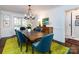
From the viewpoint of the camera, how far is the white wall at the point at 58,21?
1.74 m

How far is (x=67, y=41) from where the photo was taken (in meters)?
1.75

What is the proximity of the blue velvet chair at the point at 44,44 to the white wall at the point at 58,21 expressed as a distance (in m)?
0.11

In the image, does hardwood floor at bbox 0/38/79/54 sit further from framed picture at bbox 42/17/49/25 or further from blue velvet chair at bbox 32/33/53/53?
framed picture at bbox 42/17/49/25

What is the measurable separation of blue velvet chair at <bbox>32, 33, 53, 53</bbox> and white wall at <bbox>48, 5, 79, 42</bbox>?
4.4 inches

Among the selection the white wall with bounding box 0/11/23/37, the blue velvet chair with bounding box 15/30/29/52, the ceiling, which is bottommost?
the blue velvet chair with bounding box 15/30/29/52

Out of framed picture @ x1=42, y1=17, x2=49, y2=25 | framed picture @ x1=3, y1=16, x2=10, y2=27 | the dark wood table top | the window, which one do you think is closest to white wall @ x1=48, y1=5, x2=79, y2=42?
framed picture @ x1=42, y1=17, x2=49, y2=25

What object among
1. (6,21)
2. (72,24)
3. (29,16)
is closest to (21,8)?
(29,16)

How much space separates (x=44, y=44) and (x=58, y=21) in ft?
1.51

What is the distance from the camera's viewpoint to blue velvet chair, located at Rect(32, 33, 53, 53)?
1.71 meters

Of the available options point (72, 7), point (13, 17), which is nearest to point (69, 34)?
point (72, 7)

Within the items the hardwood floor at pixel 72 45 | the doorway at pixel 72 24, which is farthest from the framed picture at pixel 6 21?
the doorway at pixel 72 24
